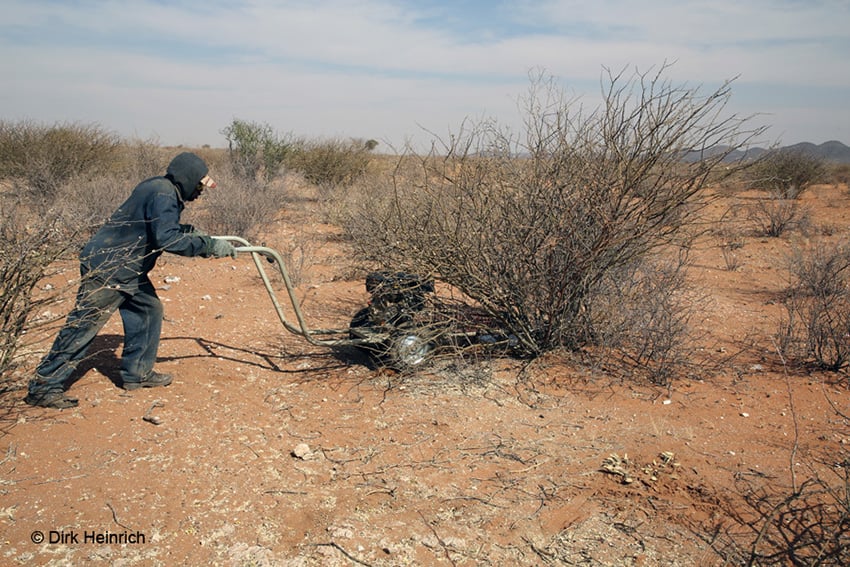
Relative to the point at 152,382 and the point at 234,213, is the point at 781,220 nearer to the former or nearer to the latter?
the point at 234,213

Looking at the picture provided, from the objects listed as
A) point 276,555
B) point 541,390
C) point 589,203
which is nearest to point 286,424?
point 276,555

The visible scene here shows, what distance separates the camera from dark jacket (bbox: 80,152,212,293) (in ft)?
13.3

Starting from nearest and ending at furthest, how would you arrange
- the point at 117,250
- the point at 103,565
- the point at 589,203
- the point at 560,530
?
the point at 103,565 < the point at 560,530 < the point at 117,250 < the point at 589,203

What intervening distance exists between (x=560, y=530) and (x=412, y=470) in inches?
37.2

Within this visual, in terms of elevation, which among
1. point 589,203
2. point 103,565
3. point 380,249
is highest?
point 589,203

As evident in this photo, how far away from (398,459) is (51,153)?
43.5ft

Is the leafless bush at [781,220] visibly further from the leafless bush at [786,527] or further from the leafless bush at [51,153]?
the leafless bush at [51,153]

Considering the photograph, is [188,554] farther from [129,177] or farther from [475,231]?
[129,177]

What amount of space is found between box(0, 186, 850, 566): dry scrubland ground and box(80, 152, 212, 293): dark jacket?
3.11 ft

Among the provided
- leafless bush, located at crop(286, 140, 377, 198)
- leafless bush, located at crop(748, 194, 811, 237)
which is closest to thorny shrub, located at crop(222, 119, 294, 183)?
leafless bush, located at crop(286, 140, 377, 198)

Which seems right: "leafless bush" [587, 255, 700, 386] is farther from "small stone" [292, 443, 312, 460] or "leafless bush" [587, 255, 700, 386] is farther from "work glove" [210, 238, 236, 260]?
"work glove" [210, 238, 236, 260]

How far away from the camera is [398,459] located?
12.4 feet

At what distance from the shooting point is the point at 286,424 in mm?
4215

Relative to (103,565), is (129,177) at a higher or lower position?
higher
